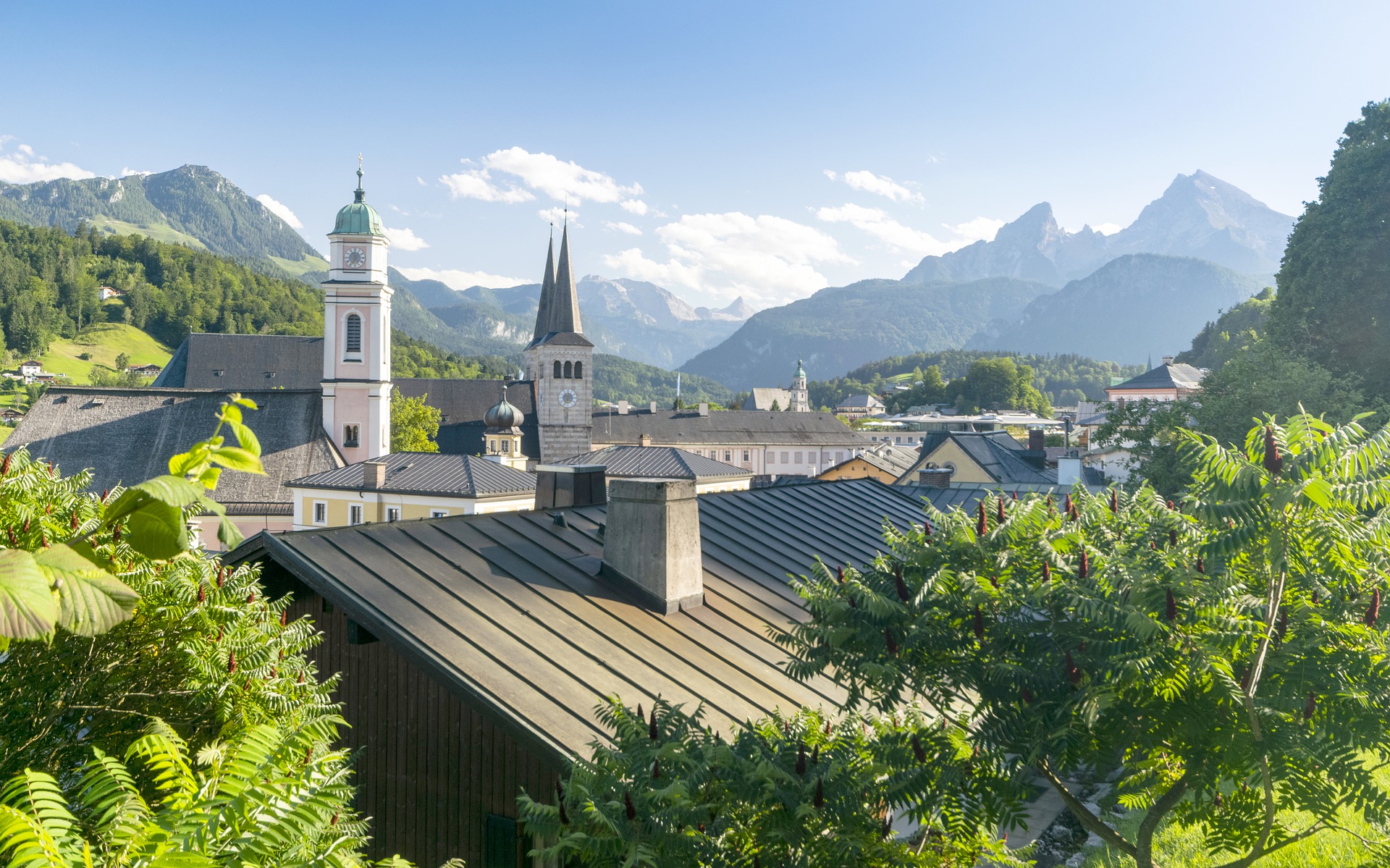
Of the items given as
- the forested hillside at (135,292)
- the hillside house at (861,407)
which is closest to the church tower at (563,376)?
the forested hillside at (135,292)

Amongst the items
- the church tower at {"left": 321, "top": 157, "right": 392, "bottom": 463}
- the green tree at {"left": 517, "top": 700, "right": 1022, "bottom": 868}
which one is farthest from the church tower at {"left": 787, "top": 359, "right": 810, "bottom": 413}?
the green tree at {"left": 517, "top": 700, "right": 1022, "bottom": 868}

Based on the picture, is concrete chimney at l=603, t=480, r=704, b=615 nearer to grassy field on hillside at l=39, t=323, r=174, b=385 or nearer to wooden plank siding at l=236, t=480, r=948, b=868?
wooden plank siding at l=236, t=480, r=948, b=868

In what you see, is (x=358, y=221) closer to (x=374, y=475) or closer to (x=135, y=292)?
(x=374, y=475)

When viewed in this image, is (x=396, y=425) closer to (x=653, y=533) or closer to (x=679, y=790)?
(x=653, y=533)

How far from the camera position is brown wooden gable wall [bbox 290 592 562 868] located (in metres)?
8.49

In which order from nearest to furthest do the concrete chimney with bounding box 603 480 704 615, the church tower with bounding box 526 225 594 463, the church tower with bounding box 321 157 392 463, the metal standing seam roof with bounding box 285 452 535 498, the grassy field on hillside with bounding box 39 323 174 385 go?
the concrete chimney with bounding box 603 480 704 615 < the metal standing seam roof with bounding box 285 452 535 498 < the church tower with bounding box 321 157 392 463 < the church tower with bounding box 526 225 594 463 < the grassy field on hillside with bounding box 39 323 174 385

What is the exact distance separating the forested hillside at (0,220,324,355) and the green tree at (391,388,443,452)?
261 ft

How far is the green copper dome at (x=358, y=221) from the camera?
5797 cm

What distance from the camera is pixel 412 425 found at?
7631 centimetres

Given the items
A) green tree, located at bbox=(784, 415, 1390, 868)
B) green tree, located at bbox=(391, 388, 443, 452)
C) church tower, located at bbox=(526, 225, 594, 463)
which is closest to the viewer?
green tree, located at bbox=(784, 415, 1390, 868)

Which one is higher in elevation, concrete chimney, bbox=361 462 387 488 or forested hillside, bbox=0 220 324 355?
forested hillside, bbox=0 220 324 355

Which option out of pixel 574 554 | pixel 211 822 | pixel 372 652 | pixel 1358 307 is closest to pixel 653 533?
pixel 574 554

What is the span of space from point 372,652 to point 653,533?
3397mm

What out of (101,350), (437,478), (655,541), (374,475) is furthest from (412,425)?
(101,350)
